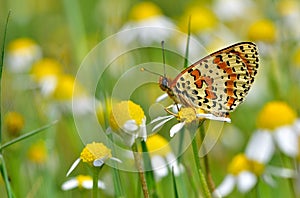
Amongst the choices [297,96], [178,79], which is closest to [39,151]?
[178,79]

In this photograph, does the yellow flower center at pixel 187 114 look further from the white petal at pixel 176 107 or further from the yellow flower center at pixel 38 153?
the yellow flower center at pixel 38 153

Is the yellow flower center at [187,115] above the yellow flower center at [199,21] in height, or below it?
below

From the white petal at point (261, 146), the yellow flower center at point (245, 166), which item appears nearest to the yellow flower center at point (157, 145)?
the yellow flower center at point (245, 166)

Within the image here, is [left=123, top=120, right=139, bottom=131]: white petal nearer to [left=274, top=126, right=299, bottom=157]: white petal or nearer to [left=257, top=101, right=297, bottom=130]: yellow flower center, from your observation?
[left=274, top=126, right=299, bottom=157]: white petal

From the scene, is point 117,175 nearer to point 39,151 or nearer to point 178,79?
point 178,79

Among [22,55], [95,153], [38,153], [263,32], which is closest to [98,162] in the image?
[95,153]

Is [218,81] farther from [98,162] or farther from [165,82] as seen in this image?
[98,162]
